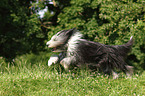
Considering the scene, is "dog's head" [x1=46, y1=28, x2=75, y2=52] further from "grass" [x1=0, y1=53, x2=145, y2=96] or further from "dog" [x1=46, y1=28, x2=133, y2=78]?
"grass" [x1=0, y1=53, x2=145, y2=96]

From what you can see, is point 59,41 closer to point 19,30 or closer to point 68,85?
point 68,85

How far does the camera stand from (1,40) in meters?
10.6

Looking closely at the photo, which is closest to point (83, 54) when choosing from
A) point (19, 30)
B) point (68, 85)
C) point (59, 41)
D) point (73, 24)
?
point (59, 41)

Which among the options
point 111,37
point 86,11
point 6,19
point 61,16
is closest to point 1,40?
point 6,19

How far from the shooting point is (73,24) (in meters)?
8.55

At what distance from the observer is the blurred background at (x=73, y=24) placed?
785 cm

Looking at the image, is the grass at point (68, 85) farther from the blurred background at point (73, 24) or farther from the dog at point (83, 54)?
the blurred background at point (73, 24)

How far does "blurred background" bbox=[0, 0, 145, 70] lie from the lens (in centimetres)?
785

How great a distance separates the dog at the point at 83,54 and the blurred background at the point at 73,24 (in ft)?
6.68

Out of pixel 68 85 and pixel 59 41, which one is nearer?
pixel 68 85

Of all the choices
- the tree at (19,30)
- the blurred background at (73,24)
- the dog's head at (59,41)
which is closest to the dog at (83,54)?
the dog's head at (59,41)

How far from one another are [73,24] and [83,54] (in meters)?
3.81

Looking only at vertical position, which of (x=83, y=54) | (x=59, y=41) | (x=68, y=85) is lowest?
(x=68, y=85)

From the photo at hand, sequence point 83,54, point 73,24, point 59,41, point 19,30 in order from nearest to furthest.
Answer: point 59,41
point 83,54
point 73,24
point 19,30
